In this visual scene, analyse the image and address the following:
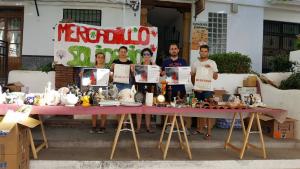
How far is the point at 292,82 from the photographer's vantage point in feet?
26.7

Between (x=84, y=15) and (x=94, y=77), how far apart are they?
5477mm

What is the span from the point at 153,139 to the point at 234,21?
689 cm

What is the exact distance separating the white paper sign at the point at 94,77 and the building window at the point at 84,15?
5.27 metres

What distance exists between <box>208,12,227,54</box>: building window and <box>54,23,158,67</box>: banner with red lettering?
3.34 metres

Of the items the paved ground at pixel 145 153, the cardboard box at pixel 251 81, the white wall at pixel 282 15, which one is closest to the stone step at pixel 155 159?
the paved ground at pixel 145 153

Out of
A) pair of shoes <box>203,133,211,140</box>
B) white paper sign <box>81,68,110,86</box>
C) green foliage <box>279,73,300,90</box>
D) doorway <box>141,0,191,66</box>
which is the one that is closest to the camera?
white paper sign <box>81,68,110,86</box>

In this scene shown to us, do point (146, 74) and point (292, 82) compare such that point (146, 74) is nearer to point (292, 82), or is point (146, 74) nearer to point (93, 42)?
point (93, 42)

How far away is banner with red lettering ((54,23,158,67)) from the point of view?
28.1ft

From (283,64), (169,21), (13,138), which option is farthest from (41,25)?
(283,64)

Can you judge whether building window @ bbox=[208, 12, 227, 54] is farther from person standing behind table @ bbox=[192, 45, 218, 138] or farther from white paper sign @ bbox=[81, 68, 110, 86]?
white paper sign @ bbox=[81, 68, 110, 86]

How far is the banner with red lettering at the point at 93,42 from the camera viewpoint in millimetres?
8570

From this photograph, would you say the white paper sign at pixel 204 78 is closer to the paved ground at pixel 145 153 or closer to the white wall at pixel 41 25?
the paved ground at pixel 145 153

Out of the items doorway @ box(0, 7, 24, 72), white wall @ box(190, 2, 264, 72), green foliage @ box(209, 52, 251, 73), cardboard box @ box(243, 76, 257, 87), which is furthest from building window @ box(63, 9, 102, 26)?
cardboard box @ box(243, 76, 257, 87)

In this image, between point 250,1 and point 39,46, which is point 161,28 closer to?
point 250,1
